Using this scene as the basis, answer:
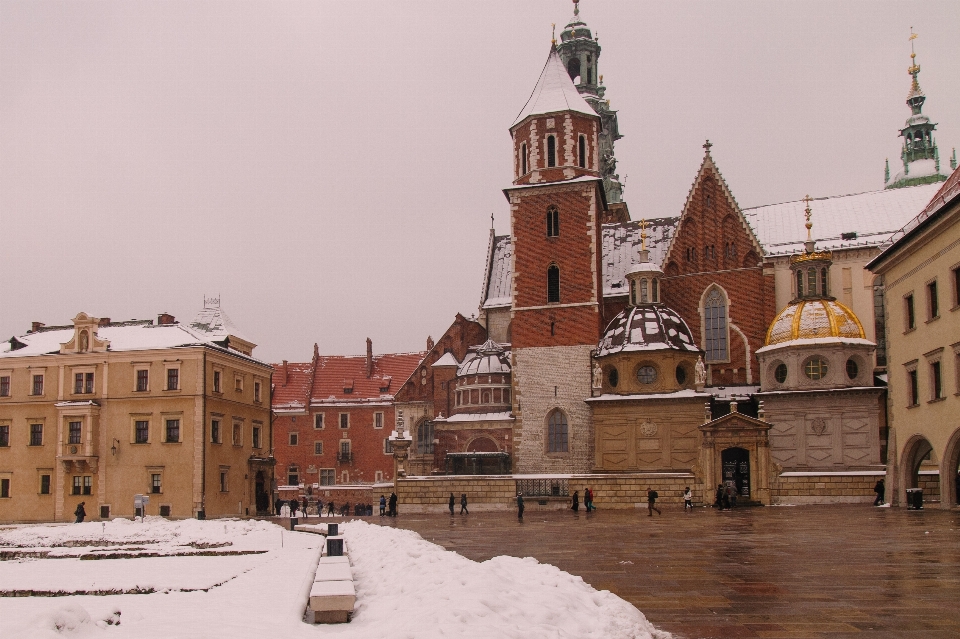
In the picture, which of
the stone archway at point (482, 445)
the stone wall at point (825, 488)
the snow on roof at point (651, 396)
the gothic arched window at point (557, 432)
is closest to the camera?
the stone wall at point (825, 488)

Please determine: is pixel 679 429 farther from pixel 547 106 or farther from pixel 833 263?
pixel 547 106

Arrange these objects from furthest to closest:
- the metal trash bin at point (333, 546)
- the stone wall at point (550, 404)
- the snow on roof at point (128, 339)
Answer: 1. the stone wall at point (550, 404)
2. the snow on roof at point (128, 339)
3. the metal trash bin at point (333, 546)

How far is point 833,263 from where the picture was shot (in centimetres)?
5275

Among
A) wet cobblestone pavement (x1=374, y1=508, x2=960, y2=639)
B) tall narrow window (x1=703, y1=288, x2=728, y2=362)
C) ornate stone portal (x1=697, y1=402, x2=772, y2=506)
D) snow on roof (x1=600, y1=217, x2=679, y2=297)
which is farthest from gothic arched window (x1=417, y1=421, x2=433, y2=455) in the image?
wet cobblestone pavement (x1=374, y1=508, x2=960, y2=639)

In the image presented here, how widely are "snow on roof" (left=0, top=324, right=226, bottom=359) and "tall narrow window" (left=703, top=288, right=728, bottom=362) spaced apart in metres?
27.2

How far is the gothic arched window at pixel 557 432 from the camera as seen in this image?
51594mm

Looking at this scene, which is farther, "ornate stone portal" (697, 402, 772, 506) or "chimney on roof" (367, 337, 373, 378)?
"chimney on roof" (367, 337, 373, 378)

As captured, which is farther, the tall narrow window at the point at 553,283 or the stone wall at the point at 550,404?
the tall narrow window at the point at 553,283

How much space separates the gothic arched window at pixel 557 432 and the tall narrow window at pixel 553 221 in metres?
10.2

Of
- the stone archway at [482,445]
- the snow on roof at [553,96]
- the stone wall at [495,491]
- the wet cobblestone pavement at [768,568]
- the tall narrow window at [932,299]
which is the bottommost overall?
the stone wall at [495,491]

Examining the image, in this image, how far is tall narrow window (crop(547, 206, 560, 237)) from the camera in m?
54.3

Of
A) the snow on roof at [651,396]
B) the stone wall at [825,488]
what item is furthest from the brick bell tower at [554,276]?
the stone wall at [825,488]

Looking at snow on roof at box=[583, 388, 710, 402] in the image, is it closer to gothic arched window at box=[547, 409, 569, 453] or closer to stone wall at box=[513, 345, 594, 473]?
stone wall at box=[513, 345, 594, 473]

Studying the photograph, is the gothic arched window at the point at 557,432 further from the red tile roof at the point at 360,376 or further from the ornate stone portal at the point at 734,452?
the red tile roof at the point at 360,376
